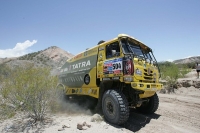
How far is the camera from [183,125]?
5523 mm

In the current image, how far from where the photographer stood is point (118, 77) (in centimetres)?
552

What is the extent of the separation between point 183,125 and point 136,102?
1731 mm

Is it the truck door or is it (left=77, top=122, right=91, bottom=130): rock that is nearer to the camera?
(left=77, top=122, right=91, bottom=130): rock

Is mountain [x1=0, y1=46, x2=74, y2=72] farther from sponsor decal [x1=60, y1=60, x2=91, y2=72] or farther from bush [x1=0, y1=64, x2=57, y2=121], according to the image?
bush [x1=0, y1=64, x2=57, y2=121]

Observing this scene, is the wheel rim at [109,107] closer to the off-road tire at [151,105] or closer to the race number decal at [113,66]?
the race number decal at [113,66]

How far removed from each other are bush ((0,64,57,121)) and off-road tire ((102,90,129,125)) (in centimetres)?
220

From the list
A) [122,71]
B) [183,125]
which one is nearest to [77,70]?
[122,71]

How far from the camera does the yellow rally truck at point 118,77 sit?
5.21 meters

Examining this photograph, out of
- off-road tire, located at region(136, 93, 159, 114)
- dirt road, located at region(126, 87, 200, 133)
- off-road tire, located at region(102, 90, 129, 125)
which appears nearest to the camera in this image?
off-road tire, located at region(102, 90, 129, 125)

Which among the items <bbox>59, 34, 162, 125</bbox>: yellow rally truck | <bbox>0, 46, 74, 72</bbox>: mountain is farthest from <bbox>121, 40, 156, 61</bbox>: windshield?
<bbox>0, 46, 74, 72</bbox>: mountain

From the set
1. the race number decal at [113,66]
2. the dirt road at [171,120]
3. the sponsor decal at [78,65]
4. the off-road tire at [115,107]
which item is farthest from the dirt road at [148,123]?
the sponsor decal at [78,65]

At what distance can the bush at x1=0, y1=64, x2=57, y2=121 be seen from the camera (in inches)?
217

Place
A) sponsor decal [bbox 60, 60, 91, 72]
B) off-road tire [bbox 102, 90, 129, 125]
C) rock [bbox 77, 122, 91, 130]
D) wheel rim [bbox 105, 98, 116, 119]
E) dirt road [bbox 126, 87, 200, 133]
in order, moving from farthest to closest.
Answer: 1. sponsor decal [bbox 60, 60, 91, 72]
2. wheel rim [bbox 105, 98, 116, 119]
3. dirt road [bbox 126, 87, 200, 133]
4. off-road tire [bbox 102, 90, 129, 125]
5. rock [bbox 77, 122, 91, 130]

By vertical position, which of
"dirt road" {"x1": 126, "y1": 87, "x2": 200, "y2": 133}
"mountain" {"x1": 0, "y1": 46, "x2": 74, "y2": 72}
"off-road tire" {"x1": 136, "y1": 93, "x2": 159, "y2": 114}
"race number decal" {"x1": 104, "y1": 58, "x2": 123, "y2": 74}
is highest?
"mountain" {"x1": 0, "y1": 46, "x2": 74, "y2": 72}
